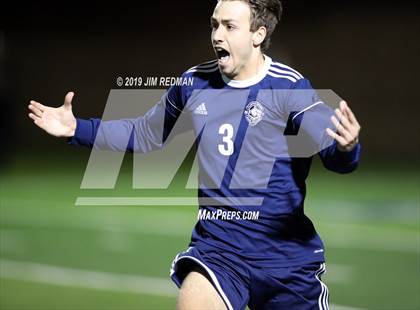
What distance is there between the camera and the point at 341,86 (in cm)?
1470

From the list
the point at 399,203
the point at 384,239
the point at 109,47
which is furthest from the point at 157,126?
the point at 109,47

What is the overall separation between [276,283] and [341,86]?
1075 cm

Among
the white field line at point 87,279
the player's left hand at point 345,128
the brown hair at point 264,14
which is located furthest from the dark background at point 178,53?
the player's left hand at point 345,128

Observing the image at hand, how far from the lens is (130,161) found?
14570 mm

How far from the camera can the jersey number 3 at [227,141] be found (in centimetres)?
437

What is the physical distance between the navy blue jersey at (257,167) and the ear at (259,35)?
127 millimetres

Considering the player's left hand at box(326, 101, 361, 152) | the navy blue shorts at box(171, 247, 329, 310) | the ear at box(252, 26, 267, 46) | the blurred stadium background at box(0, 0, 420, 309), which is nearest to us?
the player's left hand at box(326, 101, 361, 152)

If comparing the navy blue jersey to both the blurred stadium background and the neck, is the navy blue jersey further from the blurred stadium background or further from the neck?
the blurred stadium background

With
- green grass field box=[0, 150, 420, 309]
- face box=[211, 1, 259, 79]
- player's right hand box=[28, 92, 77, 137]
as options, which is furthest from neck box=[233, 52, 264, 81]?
green grass field box=[0, 150, 420, 309]

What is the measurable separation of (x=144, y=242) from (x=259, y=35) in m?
4.60

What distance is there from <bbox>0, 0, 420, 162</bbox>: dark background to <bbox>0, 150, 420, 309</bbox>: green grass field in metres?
1.78

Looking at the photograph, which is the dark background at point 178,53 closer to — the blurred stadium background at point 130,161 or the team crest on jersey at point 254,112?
the blurred stadium background at point 130,161

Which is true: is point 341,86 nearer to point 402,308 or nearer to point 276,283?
point 402,308

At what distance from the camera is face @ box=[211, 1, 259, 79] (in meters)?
4.39
